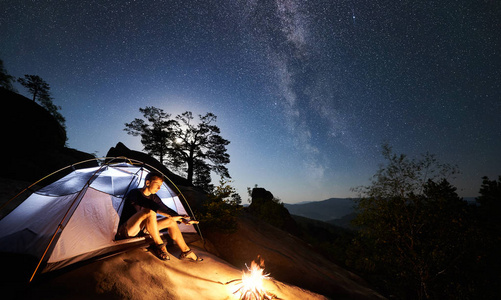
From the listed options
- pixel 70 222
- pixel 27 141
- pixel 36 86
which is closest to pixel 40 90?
pixel 36 86

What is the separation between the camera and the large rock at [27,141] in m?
13.3

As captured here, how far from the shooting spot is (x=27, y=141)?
14.9m

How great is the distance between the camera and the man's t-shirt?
446 centimetres

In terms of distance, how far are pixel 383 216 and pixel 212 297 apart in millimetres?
11423

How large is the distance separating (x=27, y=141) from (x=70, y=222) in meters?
18.4

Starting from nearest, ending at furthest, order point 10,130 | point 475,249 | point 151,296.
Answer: point 151,296 < point 475,249 < point 10,130

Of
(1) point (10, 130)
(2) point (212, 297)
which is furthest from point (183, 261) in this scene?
(1) point (10, 130)

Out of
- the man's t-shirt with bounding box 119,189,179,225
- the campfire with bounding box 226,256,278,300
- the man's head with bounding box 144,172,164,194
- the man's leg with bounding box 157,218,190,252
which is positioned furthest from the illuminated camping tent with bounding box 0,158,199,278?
the campfire with bounding box 226,256,278,300

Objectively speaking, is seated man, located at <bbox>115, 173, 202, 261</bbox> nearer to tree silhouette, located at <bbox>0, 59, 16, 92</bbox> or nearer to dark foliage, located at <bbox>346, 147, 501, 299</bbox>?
dark foliage, located at <bbox>346, 147, 501, 299</bbox>

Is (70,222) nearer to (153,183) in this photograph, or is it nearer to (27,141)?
(153,183)

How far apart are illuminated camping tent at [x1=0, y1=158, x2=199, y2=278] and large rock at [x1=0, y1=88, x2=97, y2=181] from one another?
554 inches

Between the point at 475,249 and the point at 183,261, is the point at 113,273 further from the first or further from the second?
the point at 475,249

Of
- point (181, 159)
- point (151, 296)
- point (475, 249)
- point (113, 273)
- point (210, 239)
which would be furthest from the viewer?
point (181, 159)

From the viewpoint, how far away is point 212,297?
12.8ft
